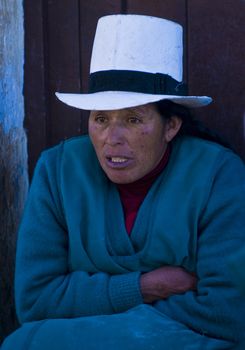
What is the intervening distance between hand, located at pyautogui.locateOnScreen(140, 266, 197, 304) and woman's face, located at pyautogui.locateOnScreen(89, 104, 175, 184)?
13.5 inches

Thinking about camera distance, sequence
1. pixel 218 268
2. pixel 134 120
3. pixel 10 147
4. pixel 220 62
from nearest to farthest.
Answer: pixel 218 268
pixel 134 120
pixel 220 62
pixel 10 147

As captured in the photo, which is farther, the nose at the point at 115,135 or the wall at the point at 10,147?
the wall at the point at 10,147

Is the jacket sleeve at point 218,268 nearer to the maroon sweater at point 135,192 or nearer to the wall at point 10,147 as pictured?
the maroon sweater at point 135,192

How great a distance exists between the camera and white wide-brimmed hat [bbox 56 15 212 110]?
278cm

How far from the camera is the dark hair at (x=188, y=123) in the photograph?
287cm

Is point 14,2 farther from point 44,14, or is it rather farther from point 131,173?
point 131,173

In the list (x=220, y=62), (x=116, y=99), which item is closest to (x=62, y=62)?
(x=220, y=62)

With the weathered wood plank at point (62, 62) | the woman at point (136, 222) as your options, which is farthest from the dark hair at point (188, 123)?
the weathered wood plank at point (62, 62)

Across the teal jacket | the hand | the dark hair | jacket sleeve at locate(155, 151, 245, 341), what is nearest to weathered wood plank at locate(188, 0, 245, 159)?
the dark hair

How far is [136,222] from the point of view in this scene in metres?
2.89

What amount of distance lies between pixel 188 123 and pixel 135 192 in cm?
32

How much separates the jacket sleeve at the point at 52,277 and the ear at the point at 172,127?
0.41 m

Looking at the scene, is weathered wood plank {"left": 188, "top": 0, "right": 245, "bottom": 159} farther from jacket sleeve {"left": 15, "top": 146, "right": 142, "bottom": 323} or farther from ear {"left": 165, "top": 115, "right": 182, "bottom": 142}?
jacket sleeve {"left": 15, "top": 146, "right": 142, "bottom": 323}

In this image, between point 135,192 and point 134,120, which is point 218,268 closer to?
point 135,192
